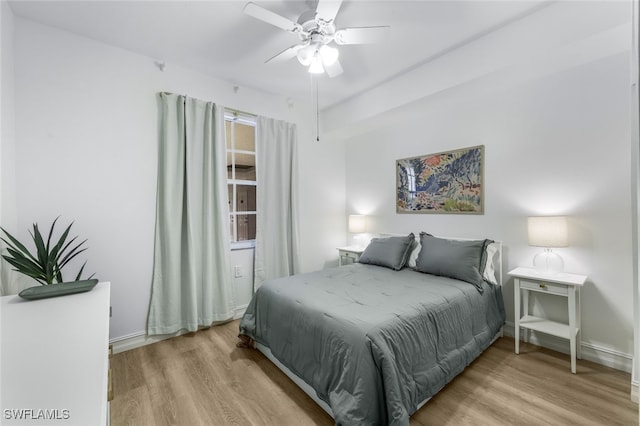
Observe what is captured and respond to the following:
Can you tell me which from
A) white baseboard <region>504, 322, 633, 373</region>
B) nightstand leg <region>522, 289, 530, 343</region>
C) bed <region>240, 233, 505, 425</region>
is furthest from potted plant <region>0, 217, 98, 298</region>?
white baseboard <region>504, 322, 633, 373</region>

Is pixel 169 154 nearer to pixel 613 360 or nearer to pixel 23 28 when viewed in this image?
pixel 23 28

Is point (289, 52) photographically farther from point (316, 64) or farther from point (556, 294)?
point (556, 294)

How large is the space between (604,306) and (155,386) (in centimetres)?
365

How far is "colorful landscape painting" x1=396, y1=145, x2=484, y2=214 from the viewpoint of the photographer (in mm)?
3047

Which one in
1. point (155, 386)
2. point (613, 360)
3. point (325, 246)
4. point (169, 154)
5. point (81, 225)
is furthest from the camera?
point (325, 246)

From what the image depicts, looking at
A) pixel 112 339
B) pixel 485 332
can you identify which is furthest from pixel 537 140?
pixel 112 339

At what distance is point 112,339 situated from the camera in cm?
254

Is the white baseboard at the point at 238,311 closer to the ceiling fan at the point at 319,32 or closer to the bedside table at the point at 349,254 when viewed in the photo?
the bedside table at the point at 349,254

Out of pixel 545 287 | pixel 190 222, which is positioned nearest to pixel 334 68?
pixel 190 222

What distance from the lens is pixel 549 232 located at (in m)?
2.30

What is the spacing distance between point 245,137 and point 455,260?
2.85m

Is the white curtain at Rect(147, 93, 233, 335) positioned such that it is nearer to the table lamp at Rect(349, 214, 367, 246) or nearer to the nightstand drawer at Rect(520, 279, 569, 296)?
the table lamp at Rect(349, 214, 367, 246)

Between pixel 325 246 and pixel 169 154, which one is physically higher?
pixel 169 154

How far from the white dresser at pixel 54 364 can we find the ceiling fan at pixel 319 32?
1.89 metres
